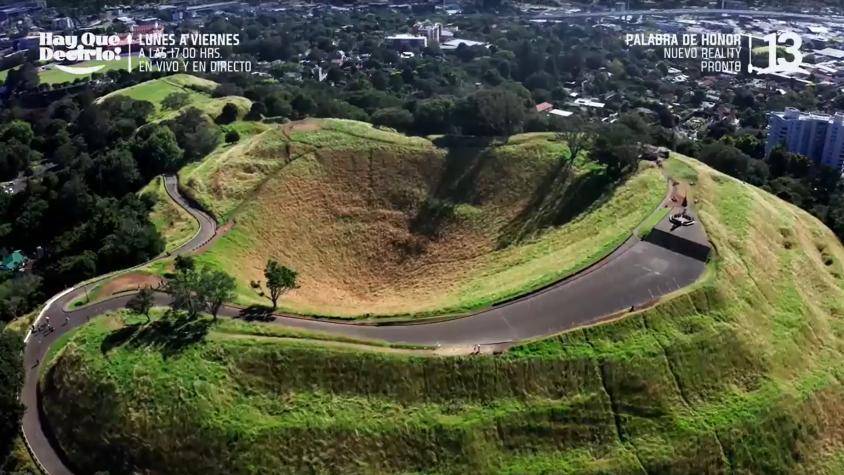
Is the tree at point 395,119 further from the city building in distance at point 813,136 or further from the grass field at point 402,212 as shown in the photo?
the city building in distance at point 813,136

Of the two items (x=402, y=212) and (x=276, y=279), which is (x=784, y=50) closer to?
(x=402, y=212)

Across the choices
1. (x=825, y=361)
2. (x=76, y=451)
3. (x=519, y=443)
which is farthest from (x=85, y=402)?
(x=825, y=361)

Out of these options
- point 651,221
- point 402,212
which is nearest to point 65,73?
point 402,212

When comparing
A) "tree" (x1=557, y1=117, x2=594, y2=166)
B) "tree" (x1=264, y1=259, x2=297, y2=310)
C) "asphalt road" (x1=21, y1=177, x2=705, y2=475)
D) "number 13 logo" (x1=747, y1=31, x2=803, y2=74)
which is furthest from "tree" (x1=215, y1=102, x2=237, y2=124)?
"number 13 logo" (x1=747, y1=31, x2=803, y2=74)

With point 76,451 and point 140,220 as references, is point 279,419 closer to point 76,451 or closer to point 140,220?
point 76,451

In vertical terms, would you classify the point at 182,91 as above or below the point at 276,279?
above

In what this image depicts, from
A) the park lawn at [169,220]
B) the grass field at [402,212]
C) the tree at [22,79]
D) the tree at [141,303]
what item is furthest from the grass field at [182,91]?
the tree at [141,303]
